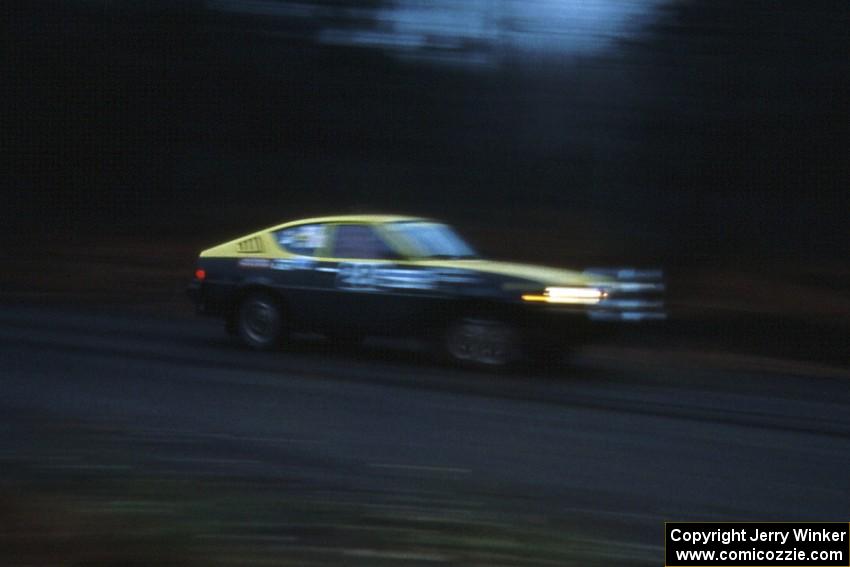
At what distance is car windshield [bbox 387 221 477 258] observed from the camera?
11734 millimetres

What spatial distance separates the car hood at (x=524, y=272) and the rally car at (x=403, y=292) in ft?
0.04

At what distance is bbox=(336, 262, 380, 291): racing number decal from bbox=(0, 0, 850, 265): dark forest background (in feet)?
31.9

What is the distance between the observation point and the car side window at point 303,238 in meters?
12.2

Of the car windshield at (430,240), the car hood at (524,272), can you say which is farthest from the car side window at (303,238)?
the car hood at (524,272)

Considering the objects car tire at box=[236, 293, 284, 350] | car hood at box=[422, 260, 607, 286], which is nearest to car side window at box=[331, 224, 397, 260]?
car hood at box=[422, 260, 607, 286]

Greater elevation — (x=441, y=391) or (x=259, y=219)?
(x=259, y=219)

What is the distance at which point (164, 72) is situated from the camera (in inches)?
1110

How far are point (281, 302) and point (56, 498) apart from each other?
22.8 feet

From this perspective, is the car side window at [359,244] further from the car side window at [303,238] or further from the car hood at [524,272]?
the car hood at [524,272]

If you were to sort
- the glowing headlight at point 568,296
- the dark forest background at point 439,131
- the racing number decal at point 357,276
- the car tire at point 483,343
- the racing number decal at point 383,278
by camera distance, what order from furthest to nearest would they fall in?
the dark forest background at point 439,131
the racing number decal at point 357,276
the racing number decal at point 383,278
the car tire at point 483,343
the glowing headlight at point 568,296

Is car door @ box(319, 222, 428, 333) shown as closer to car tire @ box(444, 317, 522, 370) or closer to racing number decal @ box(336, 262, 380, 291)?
racing number decal @ box(336, 262, 380, 291)

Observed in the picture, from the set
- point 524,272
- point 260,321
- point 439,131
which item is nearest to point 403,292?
point 524,272

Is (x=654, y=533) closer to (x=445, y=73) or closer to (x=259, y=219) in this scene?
(x=445, y=73)

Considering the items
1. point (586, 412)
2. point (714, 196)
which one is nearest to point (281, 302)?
point (586, 412)
